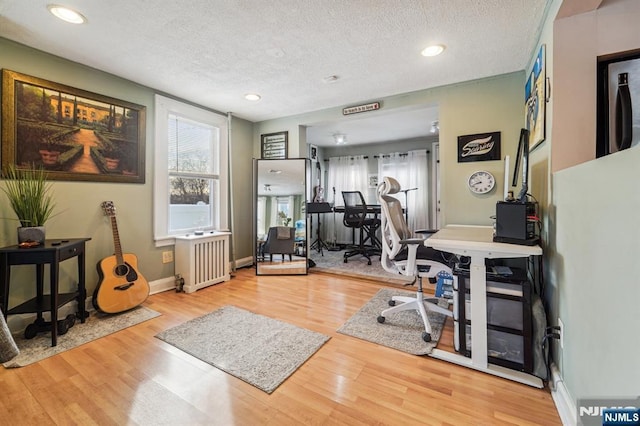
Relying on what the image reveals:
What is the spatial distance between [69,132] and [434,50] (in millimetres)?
3324

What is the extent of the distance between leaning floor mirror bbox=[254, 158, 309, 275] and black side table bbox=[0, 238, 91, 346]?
2.08 metres

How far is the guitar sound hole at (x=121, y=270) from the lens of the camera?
8.07 ft

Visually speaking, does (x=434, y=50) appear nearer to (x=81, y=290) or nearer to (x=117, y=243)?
(x=117, y=243)

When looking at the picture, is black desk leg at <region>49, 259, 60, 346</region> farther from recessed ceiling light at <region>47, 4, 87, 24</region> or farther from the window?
recessed ceiling light at <region>47, 4, 87, 24</region>

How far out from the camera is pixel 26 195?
6.54ft

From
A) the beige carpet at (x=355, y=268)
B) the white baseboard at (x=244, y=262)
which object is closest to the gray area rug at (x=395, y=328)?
the beige carpet at (x=355, y=268)

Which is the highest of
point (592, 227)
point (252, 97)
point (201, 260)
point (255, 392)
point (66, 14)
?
point (252, 97)

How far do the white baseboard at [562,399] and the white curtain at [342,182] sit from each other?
15.2 feet

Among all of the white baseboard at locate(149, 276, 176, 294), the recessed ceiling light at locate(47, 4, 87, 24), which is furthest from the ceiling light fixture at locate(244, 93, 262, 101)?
the white baseboard at locate(149, 276, 176, 294)

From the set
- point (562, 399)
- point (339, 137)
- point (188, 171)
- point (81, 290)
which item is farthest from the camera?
point (339, 137)

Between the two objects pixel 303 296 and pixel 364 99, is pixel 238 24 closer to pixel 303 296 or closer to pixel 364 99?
pixel 364 99

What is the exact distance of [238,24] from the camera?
6.07ft

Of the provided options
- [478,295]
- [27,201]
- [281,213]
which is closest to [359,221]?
[281,213]

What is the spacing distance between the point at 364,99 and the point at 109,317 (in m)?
3.58
